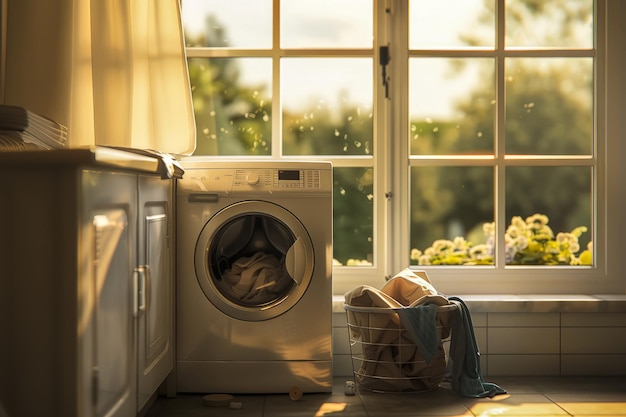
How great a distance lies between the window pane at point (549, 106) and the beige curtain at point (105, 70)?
1.42m

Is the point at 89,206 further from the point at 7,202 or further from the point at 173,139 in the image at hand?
the point at 173,139

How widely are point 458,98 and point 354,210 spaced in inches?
26.6

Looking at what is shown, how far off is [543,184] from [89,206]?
2355 mm

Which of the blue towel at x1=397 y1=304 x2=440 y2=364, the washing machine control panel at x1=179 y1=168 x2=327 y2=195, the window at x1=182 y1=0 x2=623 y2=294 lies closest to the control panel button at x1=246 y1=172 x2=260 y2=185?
the washing machine control panel at x1=179 y1=168 x2=327 y2=195

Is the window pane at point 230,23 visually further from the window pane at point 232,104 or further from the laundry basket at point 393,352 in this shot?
the laundry basket at point 393,352

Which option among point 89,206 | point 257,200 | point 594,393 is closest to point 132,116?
point 257,200

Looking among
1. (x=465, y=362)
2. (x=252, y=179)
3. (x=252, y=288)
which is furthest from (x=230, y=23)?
(x=465, y=362)

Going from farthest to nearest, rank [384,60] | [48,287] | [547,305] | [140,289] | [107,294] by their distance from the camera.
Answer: [384,60], [547,305], [140,289], [107,294], [48,287]

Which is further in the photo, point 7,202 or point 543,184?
point 543,184

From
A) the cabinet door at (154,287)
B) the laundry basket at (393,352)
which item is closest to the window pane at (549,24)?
the laundry basket at (393,352)

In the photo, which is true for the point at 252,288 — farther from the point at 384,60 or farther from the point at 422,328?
the point at 384,60

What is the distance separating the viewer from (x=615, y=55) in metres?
3.52

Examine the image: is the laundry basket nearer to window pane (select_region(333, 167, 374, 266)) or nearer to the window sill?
the window sill

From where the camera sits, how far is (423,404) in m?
2.84
